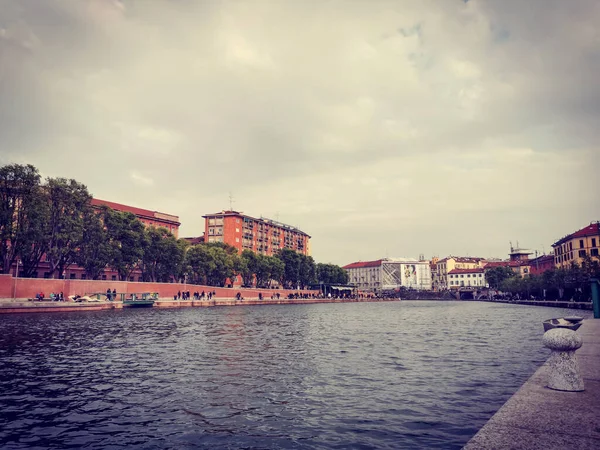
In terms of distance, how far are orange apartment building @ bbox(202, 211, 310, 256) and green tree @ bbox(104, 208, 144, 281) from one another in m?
52.5

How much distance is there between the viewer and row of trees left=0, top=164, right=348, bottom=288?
6091 cm

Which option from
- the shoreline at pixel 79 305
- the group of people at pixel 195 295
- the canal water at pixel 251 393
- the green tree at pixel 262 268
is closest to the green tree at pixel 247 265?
the green tree at pixel 262 268

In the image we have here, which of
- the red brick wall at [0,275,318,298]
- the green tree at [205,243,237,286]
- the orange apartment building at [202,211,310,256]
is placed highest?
the orange apartment building at [202,211,310,256]

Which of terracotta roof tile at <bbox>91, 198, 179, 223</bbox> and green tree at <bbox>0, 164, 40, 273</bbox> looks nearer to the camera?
green tree at <bbox>0, 164, 40, 273</bbox>

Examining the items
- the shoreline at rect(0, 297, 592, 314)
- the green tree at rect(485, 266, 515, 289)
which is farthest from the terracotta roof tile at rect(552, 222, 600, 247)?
the green tree at rect(485, 266, 515, 289)

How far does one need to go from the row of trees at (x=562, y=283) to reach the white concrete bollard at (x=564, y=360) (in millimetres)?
54366

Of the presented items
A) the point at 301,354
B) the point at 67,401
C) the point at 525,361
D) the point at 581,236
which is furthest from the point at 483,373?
the point at 581,236

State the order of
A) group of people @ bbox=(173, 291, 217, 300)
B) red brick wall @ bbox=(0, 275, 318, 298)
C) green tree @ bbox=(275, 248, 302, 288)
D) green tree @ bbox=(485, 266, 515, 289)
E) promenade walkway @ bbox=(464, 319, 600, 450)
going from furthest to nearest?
green tree @ bbox=(485, 266, 515, 289), green tree @ bbox=(275, 248, 302, 288), group of people @ bbox=(173, 291, 217, 300), red brick wall @ bbox=(0, 275, 318, 298), promenade walkway @ bbox=(464, 319, 600, 450)

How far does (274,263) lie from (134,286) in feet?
188

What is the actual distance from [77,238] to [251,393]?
62.5 m

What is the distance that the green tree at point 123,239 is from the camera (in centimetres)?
7750

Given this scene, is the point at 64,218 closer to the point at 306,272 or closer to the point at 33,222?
the point at 33,222

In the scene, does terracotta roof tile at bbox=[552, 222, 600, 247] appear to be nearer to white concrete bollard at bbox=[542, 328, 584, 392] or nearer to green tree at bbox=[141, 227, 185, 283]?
A: green tree at bbox=[141, 227, 185, 283]

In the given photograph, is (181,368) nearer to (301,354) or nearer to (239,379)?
(239,379)
